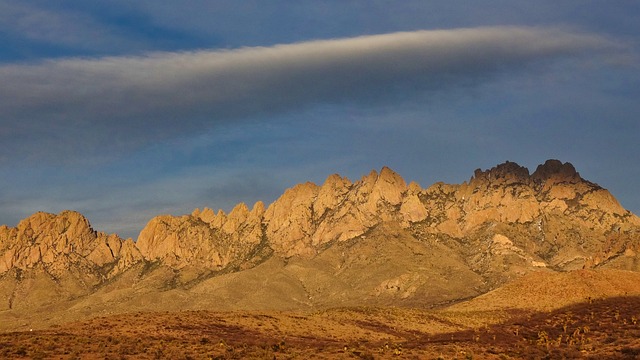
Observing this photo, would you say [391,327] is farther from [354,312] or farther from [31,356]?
[31,356]

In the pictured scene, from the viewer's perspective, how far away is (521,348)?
6738 cm

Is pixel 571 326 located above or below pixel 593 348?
above

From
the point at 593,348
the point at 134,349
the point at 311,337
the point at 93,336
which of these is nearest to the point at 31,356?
the point at 134,349

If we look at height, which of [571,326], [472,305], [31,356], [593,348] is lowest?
[31,356]

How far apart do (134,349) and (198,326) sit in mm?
19797

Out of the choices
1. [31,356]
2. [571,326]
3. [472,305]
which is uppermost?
[472,305]

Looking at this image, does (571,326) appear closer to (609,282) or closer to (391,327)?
(391,327)

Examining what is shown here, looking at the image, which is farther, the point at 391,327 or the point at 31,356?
the point at 391,327

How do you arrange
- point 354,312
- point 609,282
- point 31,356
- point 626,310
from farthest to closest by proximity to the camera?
point 609,282 < point 354,312 < point 626,310 < point 31,356

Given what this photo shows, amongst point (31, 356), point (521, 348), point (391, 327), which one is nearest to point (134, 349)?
point (31, 356)

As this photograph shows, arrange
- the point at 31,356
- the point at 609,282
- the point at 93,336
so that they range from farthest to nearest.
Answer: the point at 609,282 → the point at 93,336 → the point at 31,356

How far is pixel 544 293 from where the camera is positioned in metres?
119

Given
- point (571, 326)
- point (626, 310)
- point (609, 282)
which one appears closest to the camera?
point (571, 326)

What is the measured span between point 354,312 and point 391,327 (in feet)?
28.0
